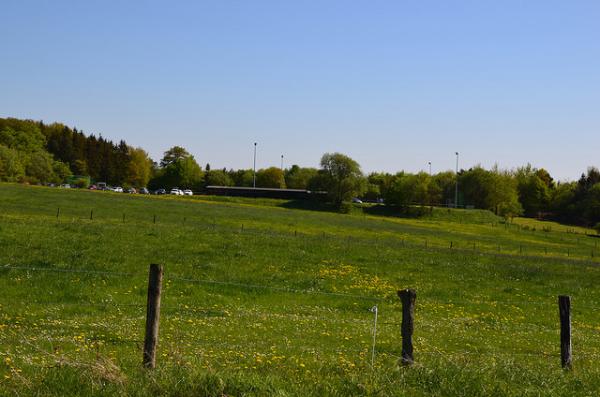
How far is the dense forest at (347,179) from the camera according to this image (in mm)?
139000

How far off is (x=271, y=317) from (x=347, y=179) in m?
121

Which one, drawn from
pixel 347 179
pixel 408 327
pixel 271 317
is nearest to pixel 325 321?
pixel 271 317

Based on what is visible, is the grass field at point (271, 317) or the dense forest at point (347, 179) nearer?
the grass field at point (271, 317)

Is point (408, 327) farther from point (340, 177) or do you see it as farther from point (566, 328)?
point (340, 177)

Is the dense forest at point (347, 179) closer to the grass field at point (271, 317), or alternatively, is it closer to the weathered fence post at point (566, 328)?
the grass field at point (271, 317)

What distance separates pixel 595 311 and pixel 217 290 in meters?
17.2

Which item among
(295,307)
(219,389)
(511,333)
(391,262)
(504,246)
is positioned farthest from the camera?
(504,246)

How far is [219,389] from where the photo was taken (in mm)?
8484

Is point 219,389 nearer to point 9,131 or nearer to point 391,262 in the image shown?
point 391,262

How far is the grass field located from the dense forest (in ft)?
319

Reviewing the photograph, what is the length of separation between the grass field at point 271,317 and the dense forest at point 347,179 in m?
97.2

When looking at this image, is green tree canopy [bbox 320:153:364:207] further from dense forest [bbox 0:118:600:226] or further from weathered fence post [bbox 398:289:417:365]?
weathered fence post [bbox 398:289:417:365]

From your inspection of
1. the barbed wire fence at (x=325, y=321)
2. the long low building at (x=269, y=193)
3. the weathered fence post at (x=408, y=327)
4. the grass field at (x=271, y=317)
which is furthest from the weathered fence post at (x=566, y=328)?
the long low building at (x=269, y=193)

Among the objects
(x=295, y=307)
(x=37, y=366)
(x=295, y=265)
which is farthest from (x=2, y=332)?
(x=295, y=265)
